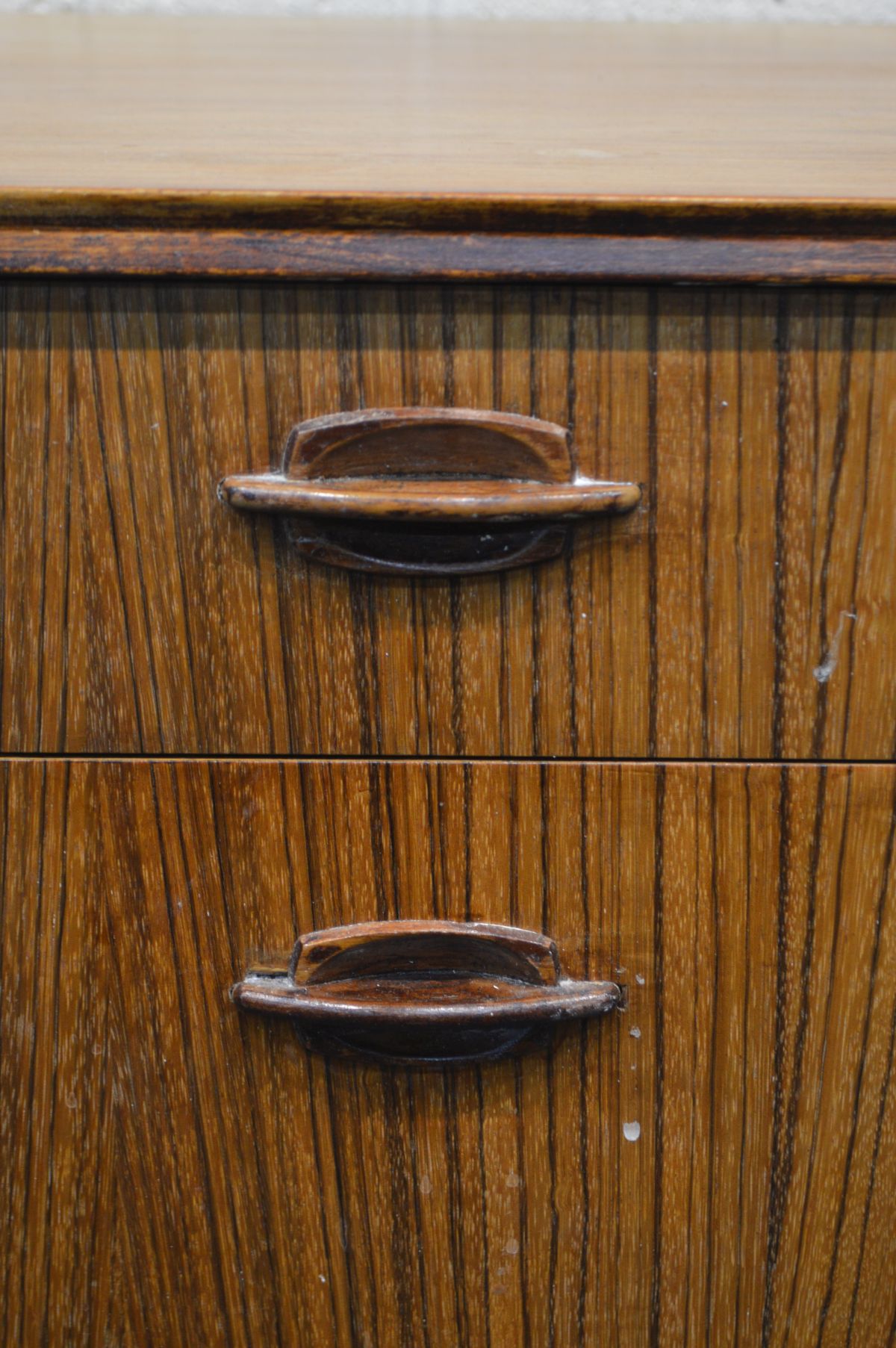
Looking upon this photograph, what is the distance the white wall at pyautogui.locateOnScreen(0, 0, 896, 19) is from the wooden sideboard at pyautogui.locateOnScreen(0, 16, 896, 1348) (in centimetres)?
43

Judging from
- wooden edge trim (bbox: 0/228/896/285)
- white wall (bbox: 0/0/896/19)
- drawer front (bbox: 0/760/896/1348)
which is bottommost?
drawer front (bbox: 0/760/896/1348)

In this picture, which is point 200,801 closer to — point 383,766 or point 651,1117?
point 383,766

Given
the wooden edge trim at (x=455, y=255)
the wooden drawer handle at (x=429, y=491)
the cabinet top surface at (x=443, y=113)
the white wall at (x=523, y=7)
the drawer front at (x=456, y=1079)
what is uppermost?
the white wall at (x=523, y=7)

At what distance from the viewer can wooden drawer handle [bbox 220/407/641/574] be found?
0.23 metres

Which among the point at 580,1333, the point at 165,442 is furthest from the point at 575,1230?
the point at 165,442

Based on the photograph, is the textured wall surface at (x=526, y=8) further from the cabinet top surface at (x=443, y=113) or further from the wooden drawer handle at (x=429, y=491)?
the wooden drawer handle at (x=429, y=491)

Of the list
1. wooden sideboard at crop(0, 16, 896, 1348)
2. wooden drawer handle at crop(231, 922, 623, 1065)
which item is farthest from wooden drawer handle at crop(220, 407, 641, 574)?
wooden drawer handle at crop(231, 922, 623, 1065)

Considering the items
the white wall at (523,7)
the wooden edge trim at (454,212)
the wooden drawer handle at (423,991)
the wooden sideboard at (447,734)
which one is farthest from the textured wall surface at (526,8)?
the wooden drawer handle at (423,991)

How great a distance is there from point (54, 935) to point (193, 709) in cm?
8

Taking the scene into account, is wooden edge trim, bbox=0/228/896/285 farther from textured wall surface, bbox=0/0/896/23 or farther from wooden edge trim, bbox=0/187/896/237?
textured wall surface, bbox=0/0/896/23

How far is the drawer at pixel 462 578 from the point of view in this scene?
229mm

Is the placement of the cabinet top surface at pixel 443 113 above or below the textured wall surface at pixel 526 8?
below

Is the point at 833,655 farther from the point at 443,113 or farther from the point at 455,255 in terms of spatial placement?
the point at 443,113

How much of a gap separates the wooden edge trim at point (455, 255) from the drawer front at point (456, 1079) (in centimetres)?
12
